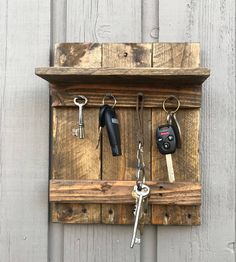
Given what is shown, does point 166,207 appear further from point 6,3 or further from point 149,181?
point 6,3

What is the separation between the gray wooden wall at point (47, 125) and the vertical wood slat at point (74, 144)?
46mm

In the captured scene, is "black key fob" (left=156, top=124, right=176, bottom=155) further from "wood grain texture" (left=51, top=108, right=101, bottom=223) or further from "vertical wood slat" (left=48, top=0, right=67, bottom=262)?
"vertical wood slat" (left=48, top=0, right=67, bottom=262)

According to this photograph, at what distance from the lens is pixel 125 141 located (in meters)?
Result: 1.27

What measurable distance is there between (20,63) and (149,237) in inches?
22.6

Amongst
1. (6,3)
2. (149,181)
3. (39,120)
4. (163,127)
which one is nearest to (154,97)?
(163,127)

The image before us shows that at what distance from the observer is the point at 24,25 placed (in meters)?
1.33

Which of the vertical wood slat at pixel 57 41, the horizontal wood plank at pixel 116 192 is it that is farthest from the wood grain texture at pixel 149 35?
the vertical wood slat at pixel 57 41

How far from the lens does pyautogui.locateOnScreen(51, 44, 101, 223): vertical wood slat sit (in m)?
1.27

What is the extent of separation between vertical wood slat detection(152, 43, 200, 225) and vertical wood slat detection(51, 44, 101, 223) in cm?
16

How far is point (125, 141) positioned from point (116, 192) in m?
0.13

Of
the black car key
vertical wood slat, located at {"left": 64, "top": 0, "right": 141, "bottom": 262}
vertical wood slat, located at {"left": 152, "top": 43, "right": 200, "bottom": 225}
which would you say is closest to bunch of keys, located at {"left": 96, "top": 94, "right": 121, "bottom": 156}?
the black car key

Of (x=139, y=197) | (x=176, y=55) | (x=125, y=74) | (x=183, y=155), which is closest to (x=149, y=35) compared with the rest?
(x=176, y=55)

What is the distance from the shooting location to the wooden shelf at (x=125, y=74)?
3.71 ft

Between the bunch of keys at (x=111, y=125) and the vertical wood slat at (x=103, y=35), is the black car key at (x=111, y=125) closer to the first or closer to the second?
the bunch of keys at (x=111, y=125)
